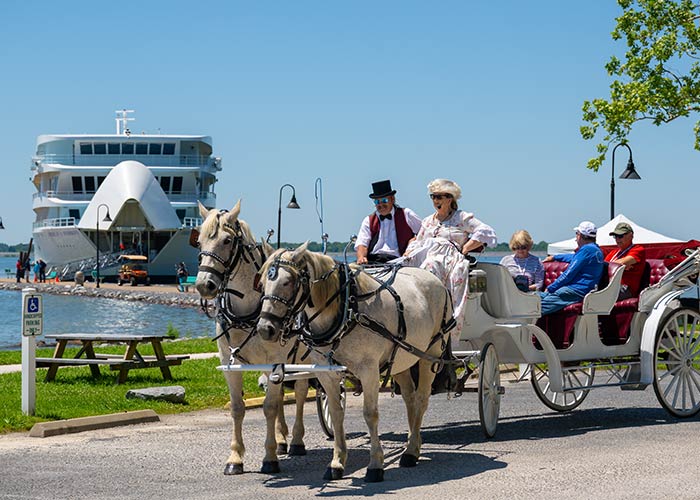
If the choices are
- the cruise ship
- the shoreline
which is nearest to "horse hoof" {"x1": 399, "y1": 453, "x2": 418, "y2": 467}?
the shoreline

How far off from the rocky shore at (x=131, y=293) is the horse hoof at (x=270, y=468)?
4802 cm

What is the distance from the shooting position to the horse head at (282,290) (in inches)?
307

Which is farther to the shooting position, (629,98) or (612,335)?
(629,98)

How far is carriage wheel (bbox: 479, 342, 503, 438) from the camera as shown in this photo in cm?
1016

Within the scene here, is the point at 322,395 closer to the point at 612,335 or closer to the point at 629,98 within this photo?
the point at 612,335

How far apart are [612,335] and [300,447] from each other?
13.3 feet

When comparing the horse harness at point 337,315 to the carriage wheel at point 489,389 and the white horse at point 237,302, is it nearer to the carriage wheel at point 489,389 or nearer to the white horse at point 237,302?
the white horse at point 237,302

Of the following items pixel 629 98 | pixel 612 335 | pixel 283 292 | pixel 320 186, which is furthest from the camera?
pixel 629 98

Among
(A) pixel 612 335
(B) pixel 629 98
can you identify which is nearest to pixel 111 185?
(B) pixel 629 98

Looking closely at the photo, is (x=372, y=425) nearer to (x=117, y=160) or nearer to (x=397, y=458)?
(x=397, y=458)

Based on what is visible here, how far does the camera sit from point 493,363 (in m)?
10.6

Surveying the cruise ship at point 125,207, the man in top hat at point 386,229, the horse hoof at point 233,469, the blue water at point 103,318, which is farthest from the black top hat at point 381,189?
the cruise ship at point 125,207

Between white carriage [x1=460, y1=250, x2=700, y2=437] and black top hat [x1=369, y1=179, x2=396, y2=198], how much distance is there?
1153mm

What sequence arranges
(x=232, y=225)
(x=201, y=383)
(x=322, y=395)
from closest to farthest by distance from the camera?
(x=232, y=225)
(x=322, y=395)
(x=201, y=383)
